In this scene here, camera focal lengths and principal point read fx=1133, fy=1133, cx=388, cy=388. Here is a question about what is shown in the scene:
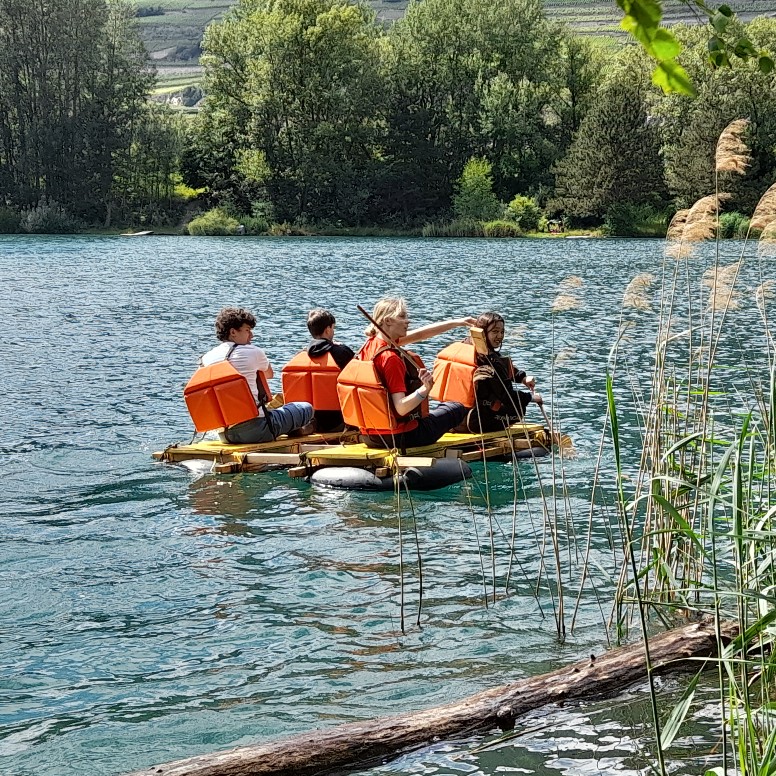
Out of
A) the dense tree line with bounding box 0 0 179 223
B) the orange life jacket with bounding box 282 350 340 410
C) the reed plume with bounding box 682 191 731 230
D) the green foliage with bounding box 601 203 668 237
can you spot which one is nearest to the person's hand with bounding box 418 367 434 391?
the orange life jacket with bounding box 282 350 340 410

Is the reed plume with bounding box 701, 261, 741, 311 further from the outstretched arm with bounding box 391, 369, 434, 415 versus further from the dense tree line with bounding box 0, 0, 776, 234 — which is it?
the dense tree line with bounding box 0, 0, 776, 234

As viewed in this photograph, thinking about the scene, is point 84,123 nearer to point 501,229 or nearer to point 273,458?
point 501,229

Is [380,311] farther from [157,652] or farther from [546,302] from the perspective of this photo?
[546,302]

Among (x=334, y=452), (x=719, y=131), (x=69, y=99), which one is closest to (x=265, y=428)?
(x=334, y=452)

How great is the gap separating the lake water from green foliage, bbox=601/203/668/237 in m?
43.3

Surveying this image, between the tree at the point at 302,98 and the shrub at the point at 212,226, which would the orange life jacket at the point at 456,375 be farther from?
the tree at the point at 302,98

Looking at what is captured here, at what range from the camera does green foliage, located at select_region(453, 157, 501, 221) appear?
61.0 m

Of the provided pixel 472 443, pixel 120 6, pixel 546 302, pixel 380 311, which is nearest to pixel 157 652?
pixel 380 311

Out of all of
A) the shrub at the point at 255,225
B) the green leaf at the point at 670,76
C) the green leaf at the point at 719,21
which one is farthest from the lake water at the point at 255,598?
the shrub at the point at 255,225

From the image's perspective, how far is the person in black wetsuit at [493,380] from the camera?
9.38m

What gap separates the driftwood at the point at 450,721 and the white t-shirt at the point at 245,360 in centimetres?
550

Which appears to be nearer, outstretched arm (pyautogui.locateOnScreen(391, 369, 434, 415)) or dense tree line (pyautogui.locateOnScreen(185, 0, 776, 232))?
outstretched arm (pyautogui.locateOnScreen(391, 369, 434, 415))

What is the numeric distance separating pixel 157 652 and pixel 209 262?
33.3 meters

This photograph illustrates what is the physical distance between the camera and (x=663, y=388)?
20.1 feet
